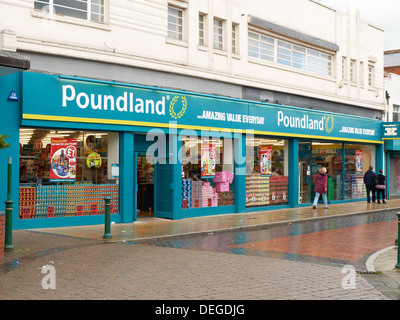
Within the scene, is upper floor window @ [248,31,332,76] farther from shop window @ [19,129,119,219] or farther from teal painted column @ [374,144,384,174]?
shop window @ [19,129,119,219]

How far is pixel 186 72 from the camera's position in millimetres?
17703

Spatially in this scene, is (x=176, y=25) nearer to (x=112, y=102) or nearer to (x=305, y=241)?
(x=112, y=102)

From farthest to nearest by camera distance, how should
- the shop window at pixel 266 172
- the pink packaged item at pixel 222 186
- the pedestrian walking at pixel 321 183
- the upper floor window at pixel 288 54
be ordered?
1. the pedestrian walking at pixel 321 183
2. the upper floor window at pixel 288 54
3. the shop window at pixel 266 172
4. the pink packaged item at pixel 222 186

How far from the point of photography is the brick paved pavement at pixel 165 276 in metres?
6.91

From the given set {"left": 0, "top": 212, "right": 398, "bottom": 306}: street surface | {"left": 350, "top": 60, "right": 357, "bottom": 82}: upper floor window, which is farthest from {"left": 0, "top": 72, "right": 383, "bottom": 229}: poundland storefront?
{"left": 350, "top": 60, "right": 357, "bottom": 82}: upper floor window

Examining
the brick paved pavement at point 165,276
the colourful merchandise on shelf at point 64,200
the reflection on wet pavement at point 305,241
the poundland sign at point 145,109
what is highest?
the poundland sign at point 145,109

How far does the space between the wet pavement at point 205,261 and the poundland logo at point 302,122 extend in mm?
6339

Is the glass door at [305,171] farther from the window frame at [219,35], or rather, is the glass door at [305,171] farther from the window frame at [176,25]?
the window frame at [176,25]

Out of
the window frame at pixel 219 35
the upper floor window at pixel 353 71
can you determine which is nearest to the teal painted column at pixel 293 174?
the window frame at pixel 219 35

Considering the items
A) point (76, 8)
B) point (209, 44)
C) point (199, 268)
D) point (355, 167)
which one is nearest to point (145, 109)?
point (76, 8)

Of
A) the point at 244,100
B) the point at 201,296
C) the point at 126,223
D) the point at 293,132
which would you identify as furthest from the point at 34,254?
the point at 293,132

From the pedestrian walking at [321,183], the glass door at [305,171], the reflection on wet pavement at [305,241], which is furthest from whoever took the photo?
the glass door at [305,171]
